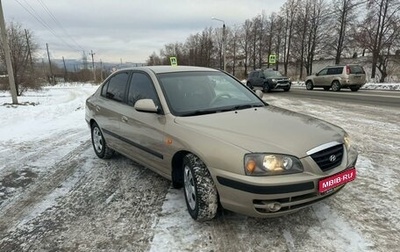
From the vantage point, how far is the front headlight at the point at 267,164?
2.89 metres

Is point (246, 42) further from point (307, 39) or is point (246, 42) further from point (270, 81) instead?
point (270, 81)

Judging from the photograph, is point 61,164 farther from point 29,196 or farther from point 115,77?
point 115,77

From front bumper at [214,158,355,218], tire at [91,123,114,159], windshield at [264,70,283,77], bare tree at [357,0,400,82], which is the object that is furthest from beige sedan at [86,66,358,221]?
bare tree at [357,0,400,82]

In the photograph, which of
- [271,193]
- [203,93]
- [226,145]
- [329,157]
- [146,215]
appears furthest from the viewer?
[203,93]

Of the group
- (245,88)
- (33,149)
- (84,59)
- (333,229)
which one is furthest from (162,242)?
(84,59)

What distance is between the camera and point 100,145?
5879 millimetres

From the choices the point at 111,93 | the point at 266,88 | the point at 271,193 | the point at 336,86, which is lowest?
the point at 266,88

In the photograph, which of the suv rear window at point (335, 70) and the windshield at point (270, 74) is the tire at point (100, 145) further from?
the windshield at point (270, 74)

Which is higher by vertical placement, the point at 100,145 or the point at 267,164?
the point at 267,164

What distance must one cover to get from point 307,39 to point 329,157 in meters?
Answer: 48.4

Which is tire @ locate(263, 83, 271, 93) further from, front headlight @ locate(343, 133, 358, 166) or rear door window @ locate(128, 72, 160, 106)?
front headlight @ locate(343, 133, 358, 166)

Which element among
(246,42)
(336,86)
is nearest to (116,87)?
(336,86)

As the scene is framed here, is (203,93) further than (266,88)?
No

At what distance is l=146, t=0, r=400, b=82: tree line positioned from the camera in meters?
33.6
